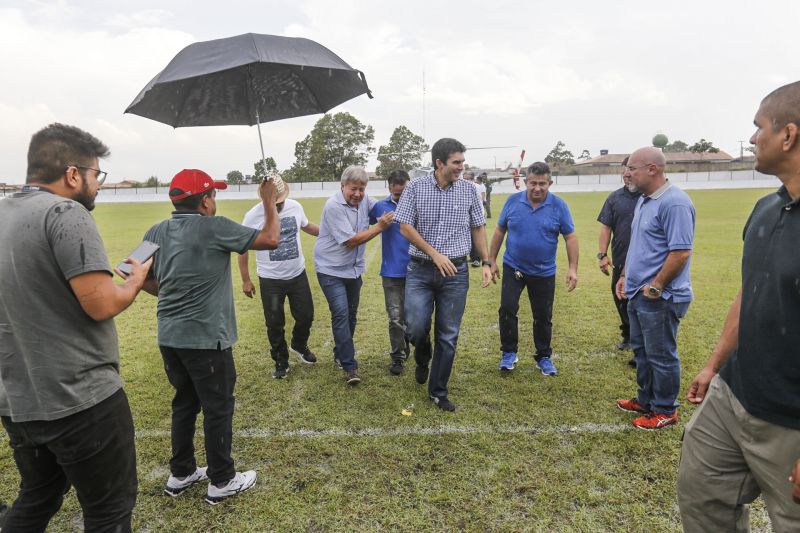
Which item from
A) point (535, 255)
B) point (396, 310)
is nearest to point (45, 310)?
point (396, 310)

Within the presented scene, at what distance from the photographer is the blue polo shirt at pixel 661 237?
337 centimetres

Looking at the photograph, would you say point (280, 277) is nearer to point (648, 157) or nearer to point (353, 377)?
point (353, 377)

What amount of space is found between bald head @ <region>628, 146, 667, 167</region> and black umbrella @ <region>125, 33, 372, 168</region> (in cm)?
214

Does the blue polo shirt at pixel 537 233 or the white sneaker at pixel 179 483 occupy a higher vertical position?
the blue polo shirt at pixel 537 233

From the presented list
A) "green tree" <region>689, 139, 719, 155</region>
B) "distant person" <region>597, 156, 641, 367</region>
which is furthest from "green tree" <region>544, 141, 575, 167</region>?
"distant person" <region>597, 156, 641, 367</region>

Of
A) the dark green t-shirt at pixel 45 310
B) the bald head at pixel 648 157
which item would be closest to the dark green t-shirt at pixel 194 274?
the dark green t-shirt at pixel 45 310

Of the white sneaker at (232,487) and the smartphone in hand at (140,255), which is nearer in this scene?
the smartphone in hand at (140,255)

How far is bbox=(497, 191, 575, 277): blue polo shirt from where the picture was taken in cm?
462

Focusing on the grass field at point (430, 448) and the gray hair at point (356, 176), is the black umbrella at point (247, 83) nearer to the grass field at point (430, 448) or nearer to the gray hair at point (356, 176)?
the gray hair at point (356, 176)

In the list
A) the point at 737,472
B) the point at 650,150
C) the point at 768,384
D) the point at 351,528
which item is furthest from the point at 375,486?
the point at 650,150

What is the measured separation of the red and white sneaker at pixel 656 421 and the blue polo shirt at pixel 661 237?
2.82ft

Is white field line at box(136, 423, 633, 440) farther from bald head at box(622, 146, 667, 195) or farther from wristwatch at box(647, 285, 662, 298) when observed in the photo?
bald head at box(622, 146, 667, 195)

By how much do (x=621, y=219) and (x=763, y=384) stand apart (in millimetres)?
3745

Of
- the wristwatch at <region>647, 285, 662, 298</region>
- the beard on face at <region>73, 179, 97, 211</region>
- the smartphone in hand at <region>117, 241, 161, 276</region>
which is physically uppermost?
the beard on face at <region>73, 179, 97, 211</region>
